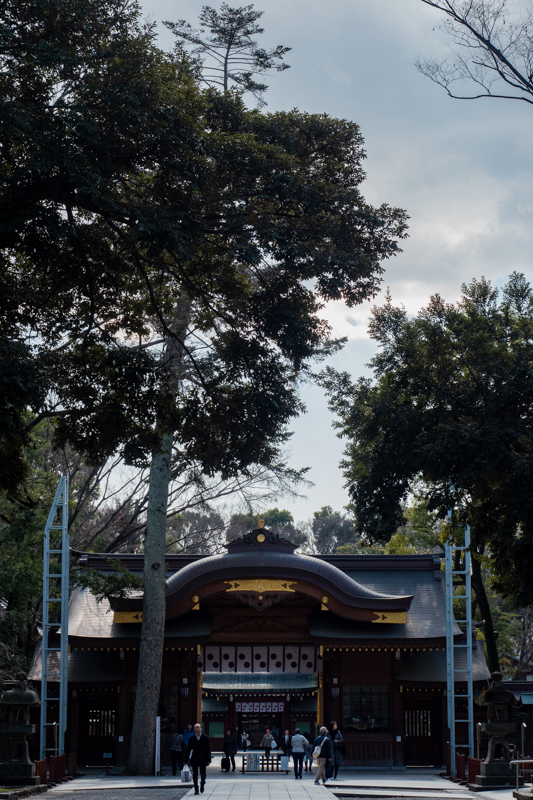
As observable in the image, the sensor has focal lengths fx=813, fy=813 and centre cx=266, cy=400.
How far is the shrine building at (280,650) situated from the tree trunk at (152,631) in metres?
0.76

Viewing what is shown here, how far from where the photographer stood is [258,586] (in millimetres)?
21312

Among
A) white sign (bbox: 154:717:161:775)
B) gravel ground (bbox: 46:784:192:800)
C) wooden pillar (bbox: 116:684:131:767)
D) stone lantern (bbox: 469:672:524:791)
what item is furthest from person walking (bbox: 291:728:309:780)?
wooden pillar (bbox: 116:684:131:767)

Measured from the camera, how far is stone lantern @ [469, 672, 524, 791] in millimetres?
16469

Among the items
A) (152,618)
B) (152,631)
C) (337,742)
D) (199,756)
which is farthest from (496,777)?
(152,618)

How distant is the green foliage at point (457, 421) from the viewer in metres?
14.2

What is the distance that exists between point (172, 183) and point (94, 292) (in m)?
2.58

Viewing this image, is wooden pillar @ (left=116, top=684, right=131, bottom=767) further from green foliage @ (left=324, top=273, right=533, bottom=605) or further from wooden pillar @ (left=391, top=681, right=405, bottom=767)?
green foliage @ (left=324, top=273, right=533, bottom=605)

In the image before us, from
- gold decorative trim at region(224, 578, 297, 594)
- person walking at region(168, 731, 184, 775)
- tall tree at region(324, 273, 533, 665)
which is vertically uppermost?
tall tree at region(324, 273, 533, 665)

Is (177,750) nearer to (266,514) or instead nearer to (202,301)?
(202,301)

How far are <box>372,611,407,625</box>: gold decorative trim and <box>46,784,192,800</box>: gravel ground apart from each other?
22.6 feet

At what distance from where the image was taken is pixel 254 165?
12.4 metres

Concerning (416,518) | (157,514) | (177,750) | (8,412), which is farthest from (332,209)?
(416,518)

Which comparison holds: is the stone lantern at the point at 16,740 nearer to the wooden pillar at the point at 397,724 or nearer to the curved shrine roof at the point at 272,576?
the curved shrine roof at the point at 272,576

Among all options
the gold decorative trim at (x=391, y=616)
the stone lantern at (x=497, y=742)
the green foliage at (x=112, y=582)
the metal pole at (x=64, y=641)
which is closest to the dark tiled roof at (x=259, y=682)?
the gold decorative trim at (x=391, y=616)
